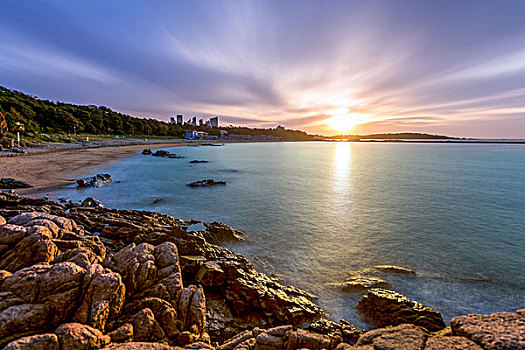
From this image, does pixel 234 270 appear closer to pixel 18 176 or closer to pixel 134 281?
pixel 134 281

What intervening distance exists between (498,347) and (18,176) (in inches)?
1267

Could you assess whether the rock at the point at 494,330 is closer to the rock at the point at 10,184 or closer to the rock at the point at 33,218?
the rock at the point at 33,218

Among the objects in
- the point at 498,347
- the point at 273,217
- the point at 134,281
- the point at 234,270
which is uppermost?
the point at 498,347

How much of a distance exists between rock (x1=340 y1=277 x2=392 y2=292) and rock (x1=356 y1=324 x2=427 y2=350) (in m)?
3.81

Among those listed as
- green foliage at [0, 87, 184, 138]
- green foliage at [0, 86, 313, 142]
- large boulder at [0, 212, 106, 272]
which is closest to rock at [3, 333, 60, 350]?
large boulder at [0, 212, 106, 272]

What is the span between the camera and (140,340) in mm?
3943

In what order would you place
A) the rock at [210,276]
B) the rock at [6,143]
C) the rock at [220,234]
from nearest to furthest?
the rock at [210,276]
the rock at [220,234]
the rock at [6,143]

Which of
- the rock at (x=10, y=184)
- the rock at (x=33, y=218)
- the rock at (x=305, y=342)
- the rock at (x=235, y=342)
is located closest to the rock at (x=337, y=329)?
the rock at (x=305, y=342)

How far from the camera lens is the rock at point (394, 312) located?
5.49 metres

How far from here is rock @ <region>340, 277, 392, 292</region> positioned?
7.81 meters

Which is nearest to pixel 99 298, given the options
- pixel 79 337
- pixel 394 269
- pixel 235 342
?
pixel 79 337

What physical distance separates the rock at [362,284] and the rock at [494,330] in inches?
164

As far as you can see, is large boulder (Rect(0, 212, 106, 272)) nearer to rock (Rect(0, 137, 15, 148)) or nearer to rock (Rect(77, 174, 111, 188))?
rock (Rect(77, 174, 111, 188))

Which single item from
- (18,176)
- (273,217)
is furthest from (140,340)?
(18,176)
